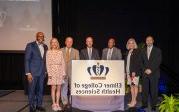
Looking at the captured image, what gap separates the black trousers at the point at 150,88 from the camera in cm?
810

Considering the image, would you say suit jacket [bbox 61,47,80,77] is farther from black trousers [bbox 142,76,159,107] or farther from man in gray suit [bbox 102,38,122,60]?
black trousers [bbox 142,76,159,107]

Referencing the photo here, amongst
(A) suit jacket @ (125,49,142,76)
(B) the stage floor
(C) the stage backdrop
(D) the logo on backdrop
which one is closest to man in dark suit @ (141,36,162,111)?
(A) suit jacket @ (125,49,142,76)

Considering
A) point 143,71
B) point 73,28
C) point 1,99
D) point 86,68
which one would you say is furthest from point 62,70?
point 73,28

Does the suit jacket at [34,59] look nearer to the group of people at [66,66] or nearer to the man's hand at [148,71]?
the group of people at [66,66]

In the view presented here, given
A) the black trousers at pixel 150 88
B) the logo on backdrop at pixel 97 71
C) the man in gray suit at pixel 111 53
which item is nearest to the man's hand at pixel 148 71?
the black trousers at pixel 150 88

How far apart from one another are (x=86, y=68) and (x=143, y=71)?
4.15 feet

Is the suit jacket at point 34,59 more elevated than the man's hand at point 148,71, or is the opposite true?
the suit jacket at point 34,59

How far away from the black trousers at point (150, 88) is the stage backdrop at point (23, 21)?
3.74 metres

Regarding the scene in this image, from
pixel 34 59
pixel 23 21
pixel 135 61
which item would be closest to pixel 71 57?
pixel 34 59

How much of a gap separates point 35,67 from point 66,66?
2.12 ft

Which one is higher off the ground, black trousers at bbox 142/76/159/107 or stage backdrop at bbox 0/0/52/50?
stage backdrop at bbox 0/0/52/50

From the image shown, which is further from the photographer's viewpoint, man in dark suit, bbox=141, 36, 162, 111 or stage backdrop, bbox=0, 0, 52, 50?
stage backdrop, bbox=0, 0, 52, 50

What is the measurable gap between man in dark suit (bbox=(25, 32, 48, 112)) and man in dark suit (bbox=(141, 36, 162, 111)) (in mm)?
1978

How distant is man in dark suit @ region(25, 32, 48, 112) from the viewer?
7797 mm
